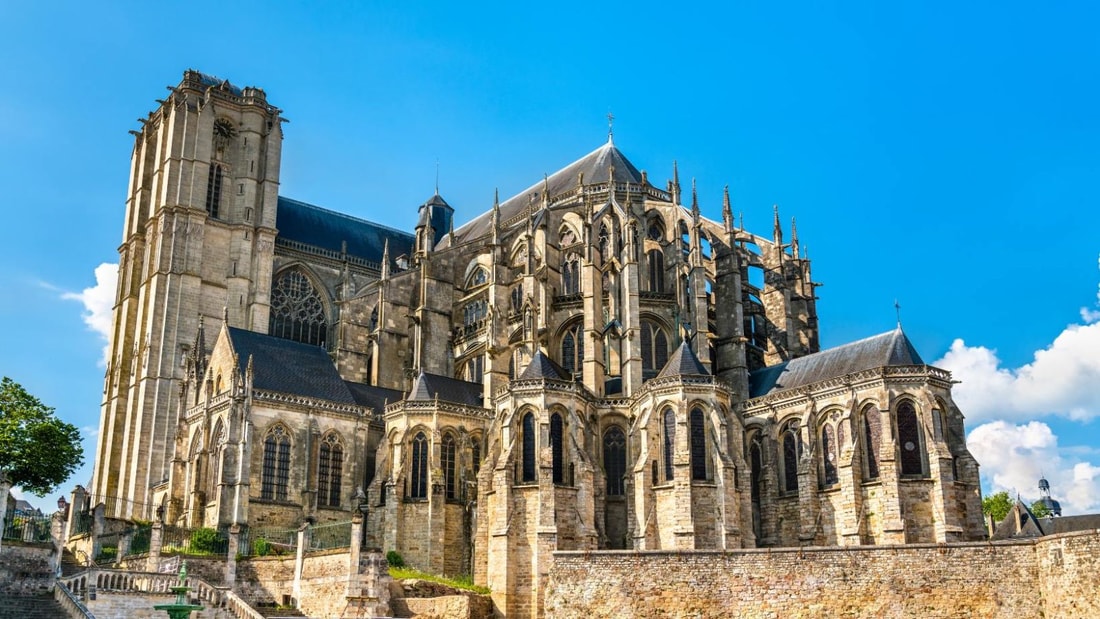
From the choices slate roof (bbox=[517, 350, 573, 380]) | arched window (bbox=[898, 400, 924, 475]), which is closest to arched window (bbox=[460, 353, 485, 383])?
slate roof (bbox=[517, 350, 573, 380])

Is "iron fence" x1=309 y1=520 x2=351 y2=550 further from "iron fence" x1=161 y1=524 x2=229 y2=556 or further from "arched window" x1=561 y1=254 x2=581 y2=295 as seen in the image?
"arched window" x1=561 y1=254 x2=581 y2=295

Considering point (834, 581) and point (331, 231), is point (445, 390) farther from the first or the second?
point (331, 231)

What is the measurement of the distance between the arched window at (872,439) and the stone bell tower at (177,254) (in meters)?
28.5

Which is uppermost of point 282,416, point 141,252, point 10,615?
point 141,252

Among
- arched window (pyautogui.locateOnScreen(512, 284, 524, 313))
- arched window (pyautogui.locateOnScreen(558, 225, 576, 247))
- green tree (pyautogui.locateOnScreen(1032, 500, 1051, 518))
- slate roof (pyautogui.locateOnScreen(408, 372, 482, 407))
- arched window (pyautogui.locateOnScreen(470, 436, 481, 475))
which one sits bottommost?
green tree (pyautogui.locateOnScreen(1032, 500, 1051, 518))

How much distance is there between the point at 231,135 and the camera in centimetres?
5881

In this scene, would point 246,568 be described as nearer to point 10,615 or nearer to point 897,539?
point 10,615

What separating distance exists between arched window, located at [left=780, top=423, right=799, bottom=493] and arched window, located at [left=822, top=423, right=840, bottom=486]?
3.58 ft

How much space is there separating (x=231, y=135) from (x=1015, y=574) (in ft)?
148

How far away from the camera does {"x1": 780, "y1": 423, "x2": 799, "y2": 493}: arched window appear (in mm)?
40719

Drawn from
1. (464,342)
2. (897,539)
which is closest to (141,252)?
(464,342)

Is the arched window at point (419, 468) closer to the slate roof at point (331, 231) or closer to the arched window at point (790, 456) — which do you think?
the arched window at point (790, 456)

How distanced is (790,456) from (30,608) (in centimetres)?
2576

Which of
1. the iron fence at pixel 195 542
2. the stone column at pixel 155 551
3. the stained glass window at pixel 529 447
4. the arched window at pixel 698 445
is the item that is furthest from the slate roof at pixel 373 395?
the arched window at pixel 698 445
